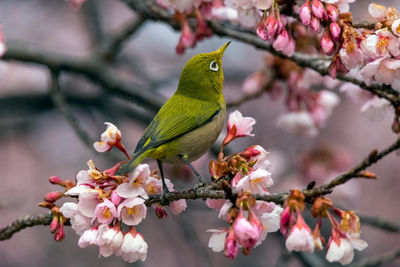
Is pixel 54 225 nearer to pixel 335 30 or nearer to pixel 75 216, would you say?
pixel 75 216

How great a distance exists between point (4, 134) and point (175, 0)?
4.10 meters

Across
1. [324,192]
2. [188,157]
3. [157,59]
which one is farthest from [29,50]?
[157,59]

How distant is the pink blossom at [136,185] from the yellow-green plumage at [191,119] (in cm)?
14

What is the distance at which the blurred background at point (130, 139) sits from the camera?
Result: 537 cm

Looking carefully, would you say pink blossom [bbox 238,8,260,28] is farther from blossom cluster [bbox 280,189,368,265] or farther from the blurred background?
the blurred background

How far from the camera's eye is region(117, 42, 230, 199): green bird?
7.91 ft

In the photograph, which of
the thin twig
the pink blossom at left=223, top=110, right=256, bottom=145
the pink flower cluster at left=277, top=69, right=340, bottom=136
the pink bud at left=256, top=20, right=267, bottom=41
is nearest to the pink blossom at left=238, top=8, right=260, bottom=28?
the pink bud at left=256, top=20, right=267, bottom=41

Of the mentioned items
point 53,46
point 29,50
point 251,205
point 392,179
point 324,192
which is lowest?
point 392,179

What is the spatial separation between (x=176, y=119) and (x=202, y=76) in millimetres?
349

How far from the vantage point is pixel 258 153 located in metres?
2.01

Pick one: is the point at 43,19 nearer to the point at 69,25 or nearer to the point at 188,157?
the point at 69,25

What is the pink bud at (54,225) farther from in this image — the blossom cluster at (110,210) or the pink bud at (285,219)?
the pink bud at (285,219)

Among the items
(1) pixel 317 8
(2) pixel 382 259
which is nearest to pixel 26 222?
(1) pixel 317 8

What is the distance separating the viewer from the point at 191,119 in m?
2.59
